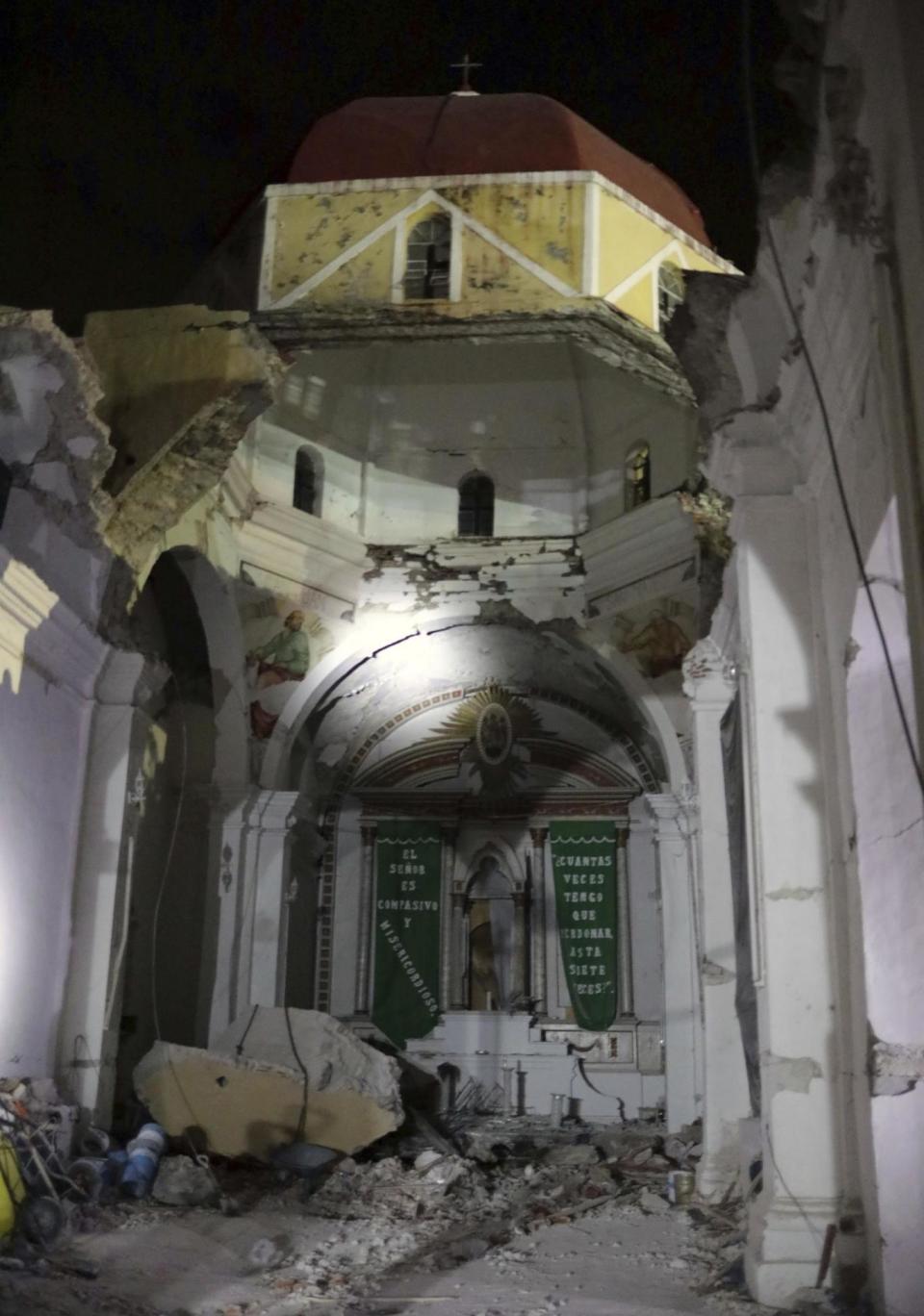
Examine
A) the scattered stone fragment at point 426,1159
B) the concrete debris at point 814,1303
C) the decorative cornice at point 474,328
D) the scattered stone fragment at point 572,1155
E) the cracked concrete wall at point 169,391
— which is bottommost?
the scattered stone fragment at point 572,1155

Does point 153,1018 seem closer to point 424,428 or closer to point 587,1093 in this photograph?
point 587,1093

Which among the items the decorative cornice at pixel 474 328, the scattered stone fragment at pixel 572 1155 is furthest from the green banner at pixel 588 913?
the decorative cornice at pixel 474 328

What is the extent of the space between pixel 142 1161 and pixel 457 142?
10.2 meters

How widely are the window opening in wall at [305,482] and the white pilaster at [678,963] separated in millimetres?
5288

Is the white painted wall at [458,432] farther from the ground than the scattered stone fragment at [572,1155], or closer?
farther from the ground

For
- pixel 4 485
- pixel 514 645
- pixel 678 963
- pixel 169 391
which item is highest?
pixel 169 391

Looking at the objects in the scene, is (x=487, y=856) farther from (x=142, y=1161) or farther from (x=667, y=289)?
(x=142, y=1161)

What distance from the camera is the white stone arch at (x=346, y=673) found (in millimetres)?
13609

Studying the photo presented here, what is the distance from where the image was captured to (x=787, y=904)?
227 inches

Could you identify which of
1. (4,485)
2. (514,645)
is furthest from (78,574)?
(514,645)

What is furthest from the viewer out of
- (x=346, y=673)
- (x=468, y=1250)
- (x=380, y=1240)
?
(x=346, y=673)

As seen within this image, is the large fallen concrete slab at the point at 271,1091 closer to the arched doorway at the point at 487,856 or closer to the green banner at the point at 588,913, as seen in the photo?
the arched doorway at the point at 487,856

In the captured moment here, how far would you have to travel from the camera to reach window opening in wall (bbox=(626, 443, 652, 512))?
1387 cm

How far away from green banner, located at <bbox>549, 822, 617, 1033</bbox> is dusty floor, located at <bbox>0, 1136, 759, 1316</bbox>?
561cm
